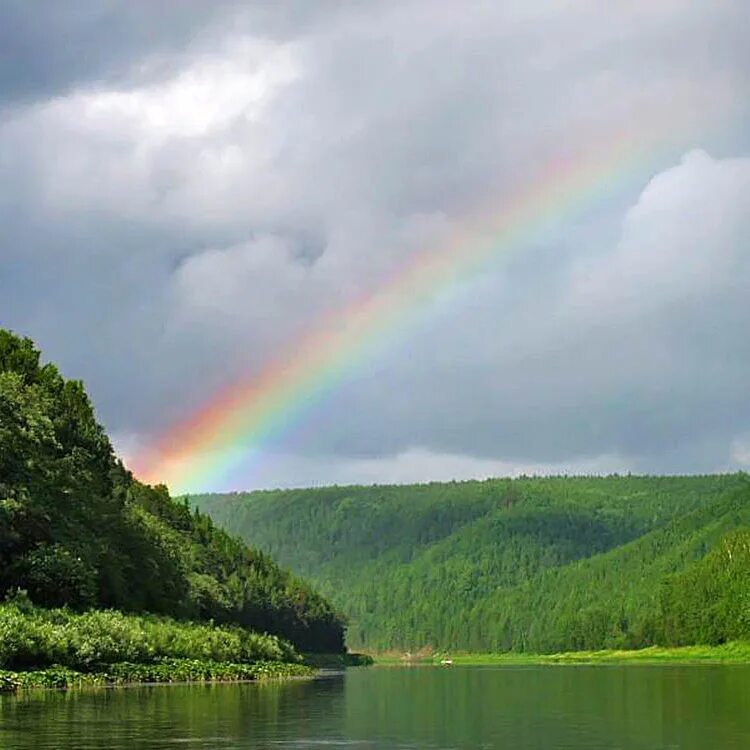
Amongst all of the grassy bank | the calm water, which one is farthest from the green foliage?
the calm water

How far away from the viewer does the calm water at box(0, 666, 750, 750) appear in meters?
40.2

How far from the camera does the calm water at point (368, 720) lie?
132 feet

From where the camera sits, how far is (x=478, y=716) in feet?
181

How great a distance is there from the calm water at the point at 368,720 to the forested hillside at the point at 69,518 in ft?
68.5

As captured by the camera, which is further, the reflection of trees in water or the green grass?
the green grass

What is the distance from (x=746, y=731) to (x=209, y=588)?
405 feet

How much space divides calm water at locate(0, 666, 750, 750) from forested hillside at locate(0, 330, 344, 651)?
68.5ft

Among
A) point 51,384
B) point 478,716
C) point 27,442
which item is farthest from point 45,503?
point 478,716

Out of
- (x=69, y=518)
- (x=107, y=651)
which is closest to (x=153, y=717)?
(x=107, y=651)

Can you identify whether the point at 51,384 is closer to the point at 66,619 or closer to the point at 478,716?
the point at 66,619

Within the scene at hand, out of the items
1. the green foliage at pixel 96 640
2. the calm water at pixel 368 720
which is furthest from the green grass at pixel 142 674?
the calm water at pixel 368 720

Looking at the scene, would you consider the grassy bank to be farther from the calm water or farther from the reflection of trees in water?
the calm water

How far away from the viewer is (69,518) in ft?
333

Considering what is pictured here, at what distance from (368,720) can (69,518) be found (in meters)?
53.9
